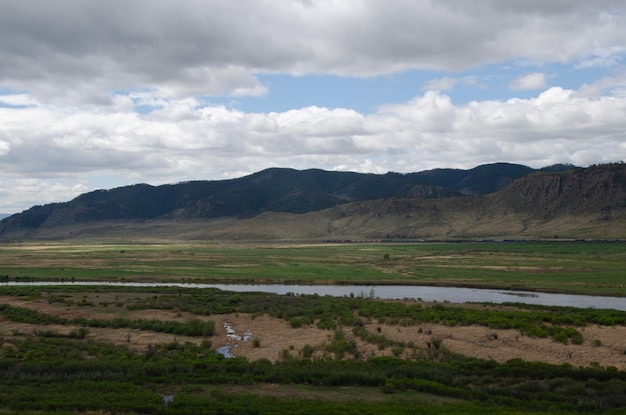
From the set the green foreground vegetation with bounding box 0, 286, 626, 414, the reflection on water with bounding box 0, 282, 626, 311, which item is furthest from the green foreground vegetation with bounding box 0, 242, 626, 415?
the reflection on water with bounding box 0, 282, 626, 311

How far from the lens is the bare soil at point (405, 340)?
3225 centimetres

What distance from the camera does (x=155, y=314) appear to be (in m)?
45.7

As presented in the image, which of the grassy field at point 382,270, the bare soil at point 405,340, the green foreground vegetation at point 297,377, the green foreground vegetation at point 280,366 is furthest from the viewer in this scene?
the grassy field at point 382,270

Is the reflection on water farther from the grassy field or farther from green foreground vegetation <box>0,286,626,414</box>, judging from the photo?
green foreground vegetation <box>0,286,626,414</box>

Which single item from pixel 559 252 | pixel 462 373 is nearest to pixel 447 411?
pixel 462 373

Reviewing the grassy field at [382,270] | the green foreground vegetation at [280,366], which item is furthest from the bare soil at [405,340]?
the grassy field at [382,270]

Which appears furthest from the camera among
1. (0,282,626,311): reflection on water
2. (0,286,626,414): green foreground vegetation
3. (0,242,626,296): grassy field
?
(0,242,626,296): grassy field

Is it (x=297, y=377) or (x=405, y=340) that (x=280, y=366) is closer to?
(x=297, y=377)

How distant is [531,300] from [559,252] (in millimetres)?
72673

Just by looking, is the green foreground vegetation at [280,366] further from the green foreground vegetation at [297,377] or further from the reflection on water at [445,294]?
the reflection on water at [445,294]

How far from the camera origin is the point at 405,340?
117 ft

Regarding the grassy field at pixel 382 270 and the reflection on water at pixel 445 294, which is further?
the grassy field at pixel 382 270

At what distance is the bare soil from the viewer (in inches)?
1270

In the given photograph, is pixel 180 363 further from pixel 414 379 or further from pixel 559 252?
pixel 559 252
